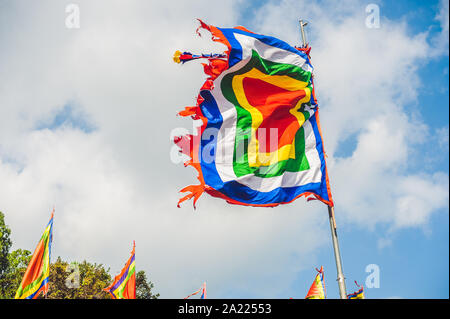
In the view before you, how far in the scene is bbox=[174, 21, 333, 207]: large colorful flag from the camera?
1190 cm

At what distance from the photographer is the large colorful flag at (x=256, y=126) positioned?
11.9 m

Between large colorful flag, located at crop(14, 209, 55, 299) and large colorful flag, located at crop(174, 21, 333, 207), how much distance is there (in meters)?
5.54

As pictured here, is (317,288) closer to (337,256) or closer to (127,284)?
(127,284)

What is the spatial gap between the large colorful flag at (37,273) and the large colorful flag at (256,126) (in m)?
5.54

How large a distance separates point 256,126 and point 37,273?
7.58 metres

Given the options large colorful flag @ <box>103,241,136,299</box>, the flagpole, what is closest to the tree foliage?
large colorful flag @ <box>103,241,136,299</box>

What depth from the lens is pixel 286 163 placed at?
40.6 feet

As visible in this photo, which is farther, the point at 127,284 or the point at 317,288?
the point at 317,288

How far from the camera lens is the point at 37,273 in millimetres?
13648

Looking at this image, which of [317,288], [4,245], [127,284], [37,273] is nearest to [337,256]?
[37,273]

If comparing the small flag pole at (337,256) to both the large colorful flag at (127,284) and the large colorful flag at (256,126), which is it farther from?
the large colorful flag at (127,284)

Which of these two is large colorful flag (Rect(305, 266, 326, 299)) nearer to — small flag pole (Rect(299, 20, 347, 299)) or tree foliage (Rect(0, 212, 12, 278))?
small flag pole (Rect(299, 20, 347, 299))

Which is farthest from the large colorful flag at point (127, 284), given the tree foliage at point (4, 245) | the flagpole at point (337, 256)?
the tree foliage at point (4, 245)
